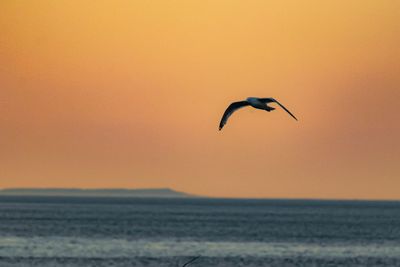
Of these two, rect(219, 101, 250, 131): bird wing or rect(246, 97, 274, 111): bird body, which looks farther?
rect(219, 101, 250, 131): bird wing

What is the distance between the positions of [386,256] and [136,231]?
176 feet

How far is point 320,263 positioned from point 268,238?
43.8 metres

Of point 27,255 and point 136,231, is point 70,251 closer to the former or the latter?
point 27,255

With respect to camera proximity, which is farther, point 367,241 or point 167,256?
point 367,241

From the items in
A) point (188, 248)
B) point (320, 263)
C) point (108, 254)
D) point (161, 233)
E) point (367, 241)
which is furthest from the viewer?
point (161, 233)

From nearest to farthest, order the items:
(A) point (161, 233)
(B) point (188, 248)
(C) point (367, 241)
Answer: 1. (B) point (188, 248)
2. (C) point (367, 241)
3. (A) point (161, 233)

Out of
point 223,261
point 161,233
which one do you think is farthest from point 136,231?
point 223,261

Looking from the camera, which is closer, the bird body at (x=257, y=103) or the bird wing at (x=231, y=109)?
the bird body at (x=257, y=103)

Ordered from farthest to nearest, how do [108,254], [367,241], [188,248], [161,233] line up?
[161,233]
[367,241]
[188,248]
[108,254]

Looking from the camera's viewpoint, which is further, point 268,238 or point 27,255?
point 268,238

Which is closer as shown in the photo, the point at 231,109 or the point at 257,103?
the point at 257,103

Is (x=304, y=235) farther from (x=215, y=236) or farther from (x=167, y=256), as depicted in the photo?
(x=167, y=256)

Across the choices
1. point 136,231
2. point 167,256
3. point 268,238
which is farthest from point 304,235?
point 167,256

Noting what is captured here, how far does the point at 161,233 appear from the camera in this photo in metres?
147
